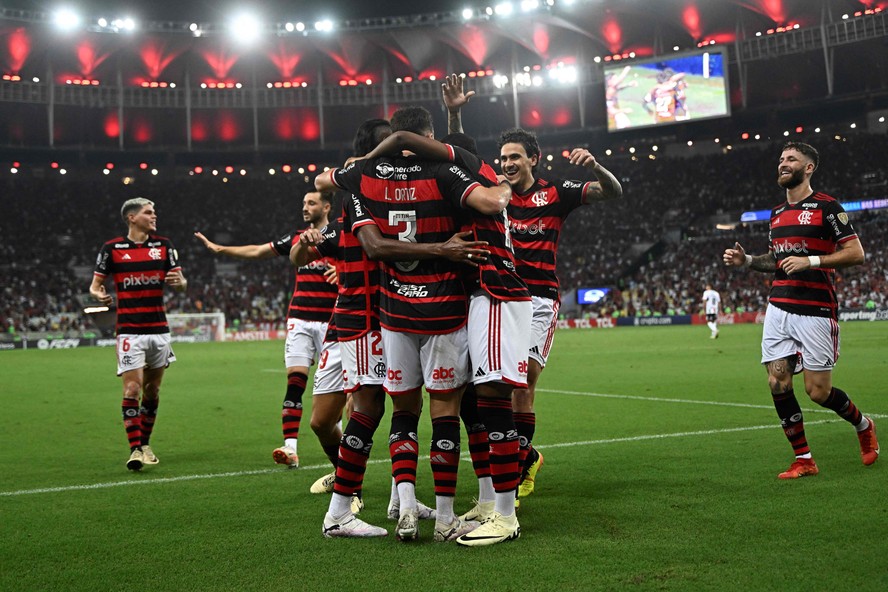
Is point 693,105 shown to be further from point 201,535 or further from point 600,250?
point 201,535

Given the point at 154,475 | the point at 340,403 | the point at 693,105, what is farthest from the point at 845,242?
the point at 693,105

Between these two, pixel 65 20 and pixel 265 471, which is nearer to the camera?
pixel 265 471

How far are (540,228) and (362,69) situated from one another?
54157mm

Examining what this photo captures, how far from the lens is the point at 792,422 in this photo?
22.3 ft

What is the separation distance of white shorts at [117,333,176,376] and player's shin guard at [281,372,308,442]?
1.25 metres

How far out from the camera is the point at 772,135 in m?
56.8

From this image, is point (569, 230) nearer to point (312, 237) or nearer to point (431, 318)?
point (312, 237)

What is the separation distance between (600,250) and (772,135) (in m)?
12.9

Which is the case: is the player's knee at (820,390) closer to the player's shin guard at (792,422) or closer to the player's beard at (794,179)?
the player's shin guard at (792,422)

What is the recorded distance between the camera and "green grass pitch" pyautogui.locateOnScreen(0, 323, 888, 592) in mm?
4199

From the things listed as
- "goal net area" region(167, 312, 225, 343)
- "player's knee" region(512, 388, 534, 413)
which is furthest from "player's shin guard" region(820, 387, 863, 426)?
"goal net area" region(167, 312, 225, 343)

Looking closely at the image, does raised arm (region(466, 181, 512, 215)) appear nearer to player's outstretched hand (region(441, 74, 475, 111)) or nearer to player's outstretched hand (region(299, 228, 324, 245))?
player's outstretched hand (region(441, 74, 475, 111))

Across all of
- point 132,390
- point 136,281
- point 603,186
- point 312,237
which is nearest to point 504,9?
point 136,281

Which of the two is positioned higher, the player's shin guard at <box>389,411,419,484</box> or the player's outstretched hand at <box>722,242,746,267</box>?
the player's outstretched hand at <box>722,242,746,267</box>
